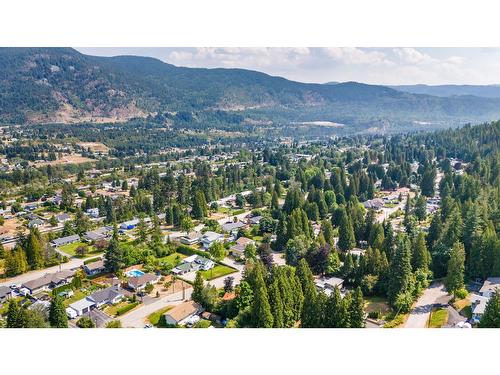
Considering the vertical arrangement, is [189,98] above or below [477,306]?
above

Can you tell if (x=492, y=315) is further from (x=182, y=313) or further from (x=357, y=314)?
(x=182, y=313)

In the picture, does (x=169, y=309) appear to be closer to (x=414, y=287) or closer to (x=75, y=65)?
(x=414, y=287)

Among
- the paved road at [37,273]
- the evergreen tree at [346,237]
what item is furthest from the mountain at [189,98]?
the evergreen tree at [346,237]

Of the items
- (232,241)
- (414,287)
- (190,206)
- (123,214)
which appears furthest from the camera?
(190,206)

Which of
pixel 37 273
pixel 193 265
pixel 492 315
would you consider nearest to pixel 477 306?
pixel 492 315

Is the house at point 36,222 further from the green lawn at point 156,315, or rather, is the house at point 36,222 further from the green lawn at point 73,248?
the green lawn at point 156,315

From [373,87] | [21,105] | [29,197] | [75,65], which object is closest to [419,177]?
[29,197]
